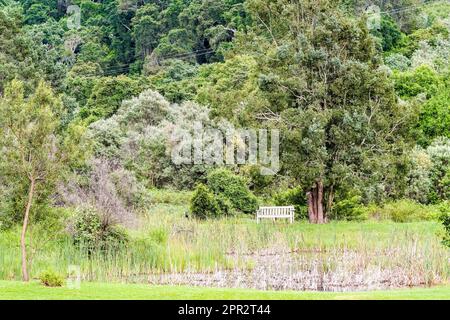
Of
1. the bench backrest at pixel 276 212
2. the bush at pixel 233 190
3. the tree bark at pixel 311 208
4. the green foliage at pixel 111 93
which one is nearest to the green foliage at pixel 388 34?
the green foliage at pixel 111 93

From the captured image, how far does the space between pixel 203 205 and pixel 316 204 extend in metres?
3.97

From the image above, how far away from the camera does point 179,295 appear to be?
1358 centimetres

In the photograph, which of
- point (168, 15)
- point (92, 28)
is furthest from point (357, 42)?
point (92, 28)

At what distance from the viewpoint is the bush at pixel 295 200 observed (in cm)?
3006

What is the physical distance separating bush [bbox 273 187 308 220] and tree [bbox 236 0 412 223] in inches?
59.6

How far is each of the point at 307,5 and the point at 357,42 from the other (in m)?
2.21

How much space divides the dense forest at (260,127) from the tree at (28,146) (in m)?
0.03

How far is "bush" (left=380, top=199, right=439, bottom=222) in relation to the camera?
96.3ft

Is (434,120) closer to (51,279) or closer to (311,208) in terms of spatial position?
(311,208)

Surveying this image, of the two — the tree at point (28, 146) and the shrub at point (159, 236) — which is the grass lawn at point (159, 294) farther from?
the shrub at point (159, 236)

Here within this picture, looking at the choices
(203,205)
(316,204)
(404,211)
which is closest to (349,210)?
(316,204)

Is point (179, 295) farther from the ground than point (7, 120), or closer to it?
closer to it

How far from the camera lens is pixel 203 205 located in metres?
29.0
